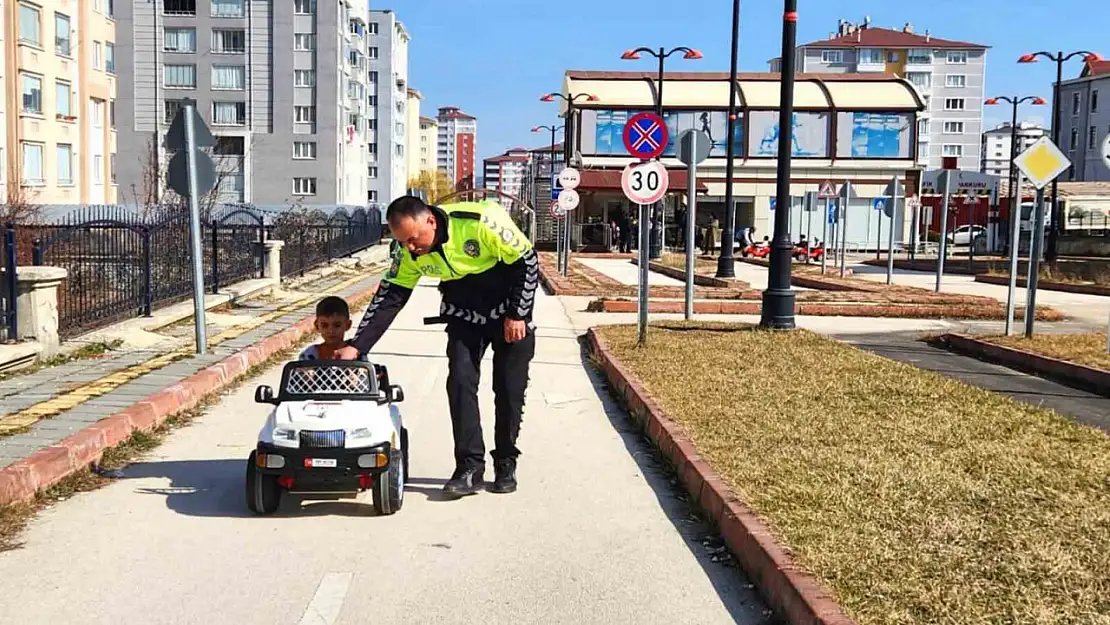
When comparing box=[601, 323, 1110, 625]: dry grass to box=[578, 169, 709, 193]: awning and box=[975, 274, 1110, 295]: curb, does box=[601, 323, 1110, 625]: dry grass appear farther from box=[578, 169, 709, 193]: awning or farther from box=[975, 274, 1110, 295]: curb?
box=[578, 169, 709, 193]: awning

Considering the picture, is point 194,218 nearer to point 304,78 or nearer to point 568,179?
point 568,179

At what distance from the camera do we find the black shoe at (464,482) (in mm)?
6543

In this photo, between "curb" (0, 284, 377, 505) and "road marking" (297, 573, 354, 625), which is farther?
"curb" (0, 284, 377, 505)

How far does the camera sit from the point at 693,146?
15.8 metres

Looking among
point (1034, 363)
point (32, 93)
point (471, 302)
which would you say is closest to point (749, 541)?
point (471, 302)

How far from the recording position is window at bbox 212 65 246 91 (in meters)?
76.6

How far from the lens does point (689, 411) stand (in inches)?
336

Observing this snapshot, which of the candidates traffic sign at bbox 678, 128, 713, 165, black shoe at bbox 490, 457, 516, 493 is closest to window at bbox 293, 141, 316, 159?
traffic sign at bbox 678, 128, 713, 165

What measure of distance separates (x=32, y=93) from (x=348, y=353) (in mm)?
46635

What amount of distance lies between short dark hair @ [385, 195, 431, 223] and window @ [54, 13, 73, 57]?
48.5 meters

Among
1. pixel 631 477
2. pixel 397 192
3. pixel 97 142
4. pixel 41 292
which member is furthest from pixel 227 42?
pixel 631 477

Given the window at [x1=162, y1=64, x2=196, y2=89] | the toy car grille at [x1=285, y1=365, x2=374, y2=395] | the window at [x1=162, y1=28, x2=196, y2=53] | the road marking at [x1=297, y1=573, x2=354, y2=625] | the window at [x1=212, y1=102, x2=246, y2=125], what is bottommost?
the road marking at [x1=297, y1=573, x2=354, y2=625]

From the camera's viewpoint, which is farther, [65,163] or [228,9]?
[228,9]

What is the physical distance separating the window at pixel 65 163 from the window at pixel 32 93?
2.80m
